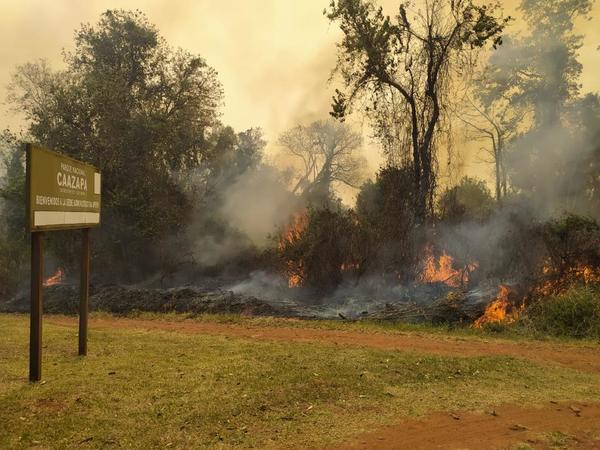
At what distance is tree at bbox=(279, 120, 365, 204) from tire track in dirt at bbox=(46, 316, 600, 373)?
2936cm

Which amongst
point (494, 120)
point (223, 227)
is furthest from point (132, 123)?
point (494, 120)

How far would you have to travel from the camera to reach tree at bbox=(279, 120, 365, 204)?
41625 mm

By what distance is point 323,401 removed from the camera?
19.7 ft

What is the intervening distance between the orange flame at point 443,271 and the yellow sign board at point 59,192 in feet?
44.4

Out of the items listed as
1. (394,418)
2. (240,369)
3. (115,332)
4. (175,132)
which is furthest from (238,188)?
(394,418)

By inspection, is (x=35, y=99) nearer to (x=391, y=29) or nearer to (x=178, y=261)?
(x=178, y=261)

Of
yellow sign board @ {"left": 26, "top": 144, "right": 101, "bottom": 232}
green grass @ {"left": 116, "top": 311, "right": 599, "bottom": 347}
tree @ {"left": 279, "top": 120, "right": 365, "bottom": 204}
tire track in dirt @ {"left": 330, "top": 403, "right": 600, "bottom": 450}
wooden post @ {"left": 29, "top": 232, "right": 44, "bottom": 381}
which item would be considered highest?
tree @ {"left": 279, "top": 120, "right": 365, "bottom": 204}

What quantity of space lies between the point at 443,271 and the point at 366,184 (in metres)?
13.2

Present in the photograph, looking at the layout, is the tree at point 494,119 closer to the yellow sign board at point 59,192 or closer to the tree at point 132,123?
the tree at point 132,123

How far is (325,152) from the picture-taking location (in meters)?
42.7

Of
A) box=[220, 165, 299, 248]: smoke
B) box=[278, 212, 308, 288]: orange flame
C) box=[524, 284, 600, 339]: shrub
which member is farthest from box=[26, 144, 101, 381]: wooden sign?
box=[220, 165, 299, 248]: smoke

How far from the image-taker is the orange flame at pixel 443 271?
18.5m

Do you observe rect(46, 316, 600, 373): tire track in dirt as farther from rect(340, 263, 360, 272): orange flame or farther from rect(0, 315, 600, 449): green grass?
rect(340, 263, 360, 272): orange flame

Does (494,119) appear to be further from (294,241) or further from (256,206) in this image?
(294,241)
